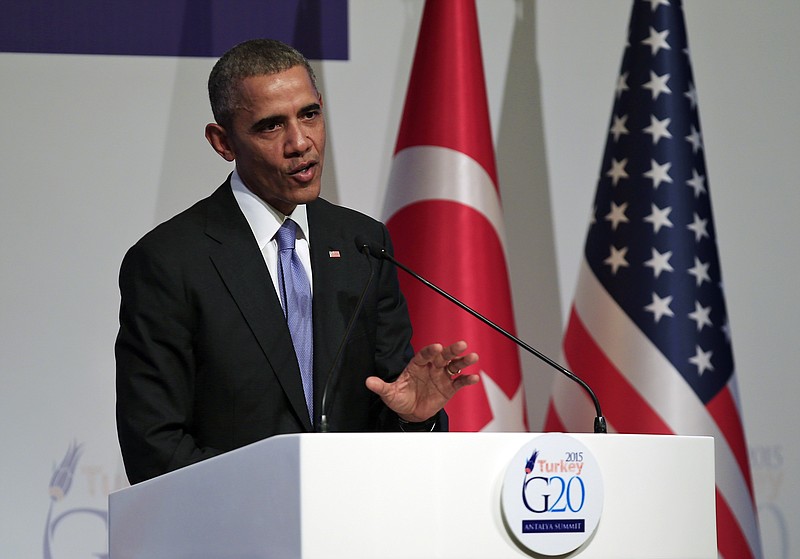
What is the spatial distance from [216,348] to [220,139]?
473mm

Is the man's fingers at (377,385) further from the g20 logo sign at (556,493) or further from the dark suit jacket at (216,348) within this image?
the g20 logo sign at (556,493)

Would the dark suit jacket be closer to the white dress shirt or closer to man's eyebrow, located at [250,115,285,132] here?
the white dress shirt

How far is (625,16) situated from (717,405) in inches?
55.3

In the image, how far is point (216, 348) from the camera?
1.95m

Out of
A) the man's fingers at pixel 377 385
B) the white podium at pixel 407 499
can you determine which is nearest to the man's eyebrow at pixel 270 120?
the man's fingers at pixel 377 385

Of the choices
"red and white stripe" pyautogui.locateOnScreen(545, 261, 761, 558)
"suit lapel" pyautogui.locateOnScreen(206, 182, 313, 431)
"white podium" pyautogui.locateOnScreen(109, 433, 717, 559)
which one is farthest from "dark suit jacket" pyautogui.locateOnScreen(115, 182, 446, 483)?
"red and white stripe" pyautogui.locateOnScreen(545, 261, 761, 558)

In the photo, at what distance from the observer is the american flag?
10.2ft

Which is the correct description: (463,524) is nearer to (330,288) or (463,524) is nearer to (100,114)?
(330,288)

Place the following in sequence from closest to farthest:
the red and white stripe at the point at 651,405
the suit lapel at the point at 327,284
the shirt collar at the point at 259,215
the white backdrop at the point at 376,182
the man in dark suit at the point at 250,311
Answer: the man in dark suit at the point at 250,311 → the suit lapel at the point at 327,284 → the shirt collar at the point at 259,215 → the red and white stripe at the point at 651,405 → the white backdrop at the point at 376,182

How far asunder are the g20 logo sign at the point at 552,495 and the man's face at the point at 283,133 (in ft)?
2.92

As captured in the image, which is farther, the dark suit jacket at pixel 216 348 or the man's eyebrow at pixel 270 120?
the man's eyebrow at pixel 270 120

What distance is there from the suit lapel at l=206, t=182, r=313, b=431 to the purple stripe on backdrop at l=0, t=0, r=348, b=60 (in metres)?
1.55

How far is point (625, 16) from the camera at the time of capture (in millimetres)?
3662

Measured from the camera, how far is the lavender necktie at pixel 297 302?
2.00m
